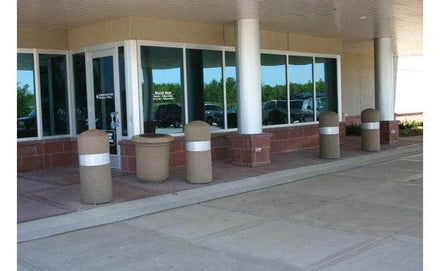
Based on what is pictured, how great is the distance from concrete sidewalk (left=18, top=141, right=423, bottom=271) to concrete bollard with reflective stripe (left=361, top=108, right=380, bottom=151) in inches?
177

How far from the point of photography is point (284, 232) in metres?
6.26

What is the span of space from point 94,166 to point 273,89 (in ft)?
25.3

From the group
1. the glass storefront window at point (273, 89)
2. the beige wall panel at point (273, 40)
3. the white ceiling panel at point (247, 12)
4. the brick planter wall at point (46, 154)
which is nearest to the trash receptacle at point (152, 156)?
the white ceiling panel at point (247, 12)

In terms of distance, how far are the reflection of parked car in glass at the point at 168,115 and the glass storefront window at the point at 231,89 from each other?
1652 millimetres

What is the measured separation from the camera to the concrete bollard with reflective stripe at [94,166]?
7.78 metres

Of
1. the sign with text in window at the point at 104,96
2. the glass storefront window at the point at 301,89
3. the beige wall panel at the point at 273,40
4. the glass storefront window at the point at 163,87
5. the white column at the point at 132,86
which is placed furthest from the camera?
the glass storefront window at the point at 301,89

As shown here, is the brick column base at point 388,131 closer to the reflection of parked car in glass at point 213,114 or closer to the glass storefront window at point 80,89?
the reflection of parked car in glass at point 213,114

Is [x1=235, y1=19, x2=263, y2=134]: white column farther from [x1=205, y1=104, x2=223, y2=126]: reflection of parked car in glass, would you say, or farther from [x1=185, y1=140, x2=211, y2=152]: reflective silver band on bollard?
[x1=185, y1=140, x2=211, y2=152]: reflective silver band on bollard

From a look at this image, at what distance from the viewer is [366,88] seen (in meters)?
22.8

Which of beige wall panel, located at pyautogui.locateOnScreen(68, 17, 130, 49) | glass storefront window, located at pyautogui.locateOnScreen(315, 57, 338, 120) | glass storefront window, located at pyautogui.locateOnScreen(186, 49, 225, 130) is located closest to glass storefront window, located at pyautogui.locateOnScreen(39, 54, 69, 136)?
beige wall panel, located at pyautogui.locateOnScreen(68, 17, 130, 49)

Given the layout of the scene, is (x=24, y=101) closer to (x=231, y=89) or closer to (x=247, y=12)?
(x=231, y=89)

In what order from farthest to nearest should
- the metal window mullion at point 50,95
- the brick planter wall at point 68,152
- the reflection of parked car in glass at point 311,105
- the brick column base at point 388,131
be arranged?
1. the brick column base at point 388,131
2. the reflection of parked car in glass at point 311,105
3. the metal window mullion at point 50,95
4. the brick planter wall at point 68,152

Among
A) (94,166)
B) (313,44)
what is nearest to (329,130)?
(313,44)

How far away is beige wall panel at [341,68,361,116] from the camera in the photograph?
2151cm
